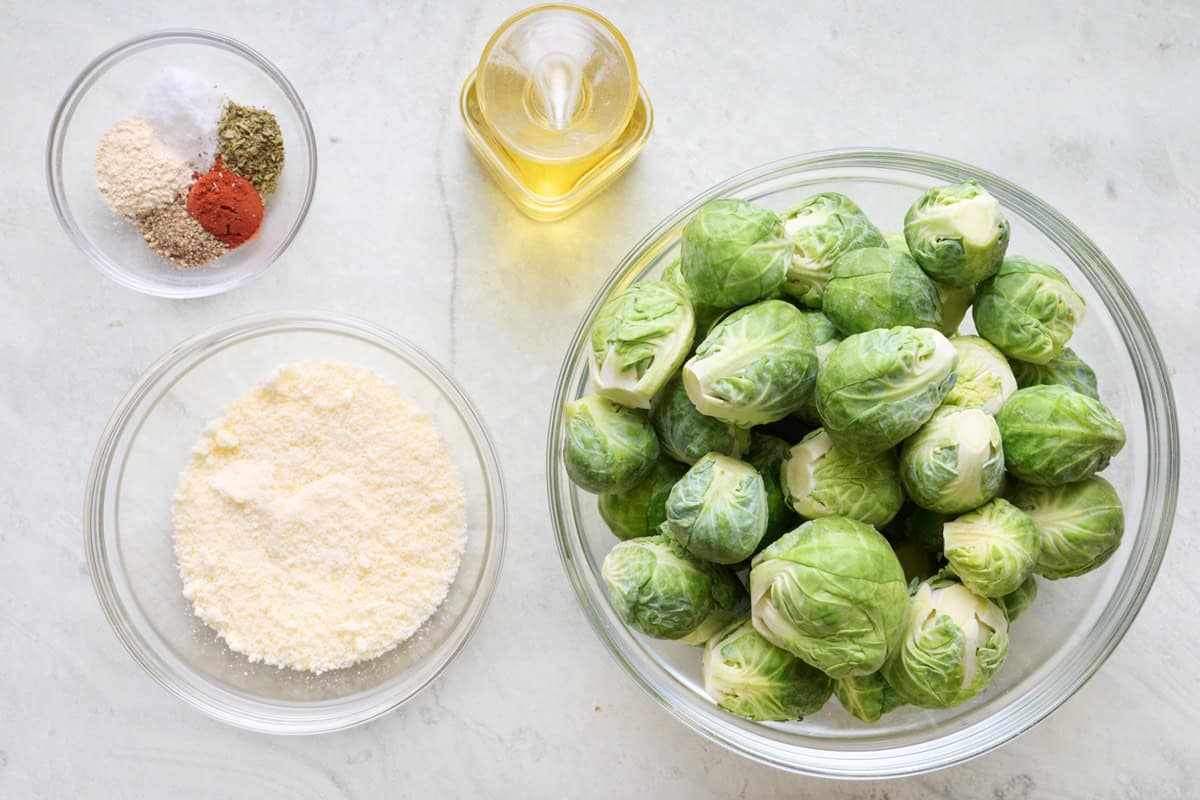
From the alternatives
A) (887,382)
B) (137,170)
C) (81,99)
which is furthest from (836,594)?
(81,99)

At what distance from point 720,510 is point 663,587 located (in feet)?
0.51

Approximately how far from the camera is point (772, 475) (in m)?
1.53

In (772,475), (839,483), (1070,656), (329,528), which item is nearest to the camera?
(839,483)

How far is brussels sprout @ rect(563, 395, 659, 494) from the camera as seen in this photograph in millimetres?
1475

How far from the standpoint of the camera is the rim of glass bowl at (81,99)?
6.14 ft

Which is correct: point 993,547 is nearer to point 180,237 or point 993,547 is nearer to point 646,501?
point 646,501

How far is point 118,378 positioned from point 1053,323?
167 cm

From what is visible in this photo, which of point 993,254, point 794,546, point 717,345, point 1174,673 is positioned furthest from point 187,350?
point 1174,673

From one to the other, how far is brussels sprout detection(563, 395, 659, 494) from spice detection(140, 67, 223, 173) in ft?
3.10

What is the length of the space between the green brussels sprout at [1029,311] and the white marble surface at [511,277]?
491mm

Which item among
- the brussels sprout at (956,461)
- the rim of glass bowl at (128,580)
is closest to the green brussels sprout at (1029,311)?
the brussels sprout at (956,461)

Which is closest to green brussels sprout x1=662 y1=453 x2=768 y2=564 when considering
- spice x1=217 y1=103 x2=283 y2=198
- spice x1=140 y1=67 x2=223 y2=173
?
spice x1=217 y1=103 x2=283 y2=198

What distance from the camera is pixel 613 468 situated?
1.47 meters

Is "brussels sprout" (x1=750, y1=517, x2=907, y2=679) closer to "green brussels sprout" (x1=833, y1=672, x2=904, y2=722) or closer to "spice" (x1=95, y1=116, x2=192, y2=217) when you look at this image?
"green brussels sprout" (x1=833, y1=672, x2=904, y2=722)
